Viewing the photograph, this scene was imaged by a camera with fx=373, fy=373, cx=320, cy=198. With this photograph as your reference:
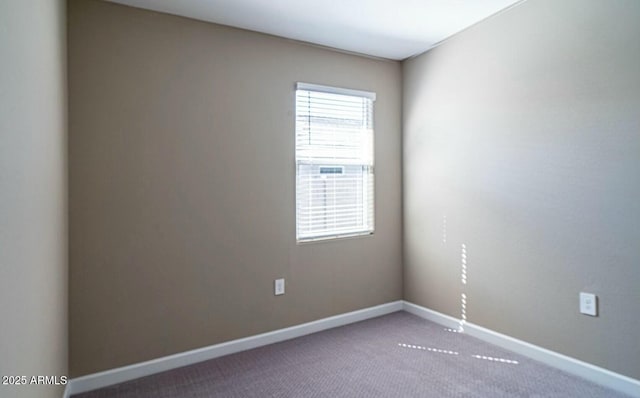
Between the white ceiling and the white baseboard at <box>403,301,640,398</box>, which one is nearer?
the white baseboard at <box>403,301,640,398</box>

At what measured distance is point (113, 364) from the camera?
2.38 meters

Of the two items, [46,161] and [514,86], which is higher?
[514,86]

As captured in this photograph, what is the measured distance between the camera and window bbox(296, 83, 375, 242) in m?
3.12

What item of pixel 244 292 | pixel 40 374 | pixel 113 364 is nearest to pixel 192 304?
pixel 244 292

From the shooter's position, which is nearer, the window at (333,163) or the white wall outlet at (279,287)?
the white wall outlet at (279,287)

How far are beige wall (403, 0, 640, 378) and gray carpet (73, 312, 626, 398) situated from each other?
0.29 metres

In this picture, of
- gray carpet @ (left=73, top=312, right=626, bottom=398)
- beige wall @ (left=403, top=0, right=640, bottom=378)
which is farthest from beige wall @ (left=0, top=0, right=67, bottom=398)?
beige wall @ (left=403, top=0, right=640, bottom=378)

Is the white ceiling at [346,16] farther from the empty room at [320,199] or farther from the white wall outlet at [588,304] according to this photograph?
the white wall outlet at [588,304]

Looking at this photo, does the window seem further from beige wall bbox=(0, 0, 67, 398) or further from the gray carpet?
beige wall bbox=(0, 0, 67, 398)

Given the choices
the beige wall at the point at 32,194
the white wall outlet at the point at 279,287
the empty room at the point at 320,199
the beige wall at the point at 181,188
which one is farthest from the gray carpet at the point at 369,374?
the beige wall at the point at 32,194

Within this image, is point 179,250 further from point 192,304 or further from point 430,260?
point 430,260

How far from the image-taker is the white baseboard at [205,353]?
7.57 ft

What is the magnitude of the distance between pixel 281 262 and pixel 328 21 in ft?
6.18

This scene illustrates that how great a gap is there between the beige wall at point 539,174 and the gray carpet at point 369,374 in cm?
29
